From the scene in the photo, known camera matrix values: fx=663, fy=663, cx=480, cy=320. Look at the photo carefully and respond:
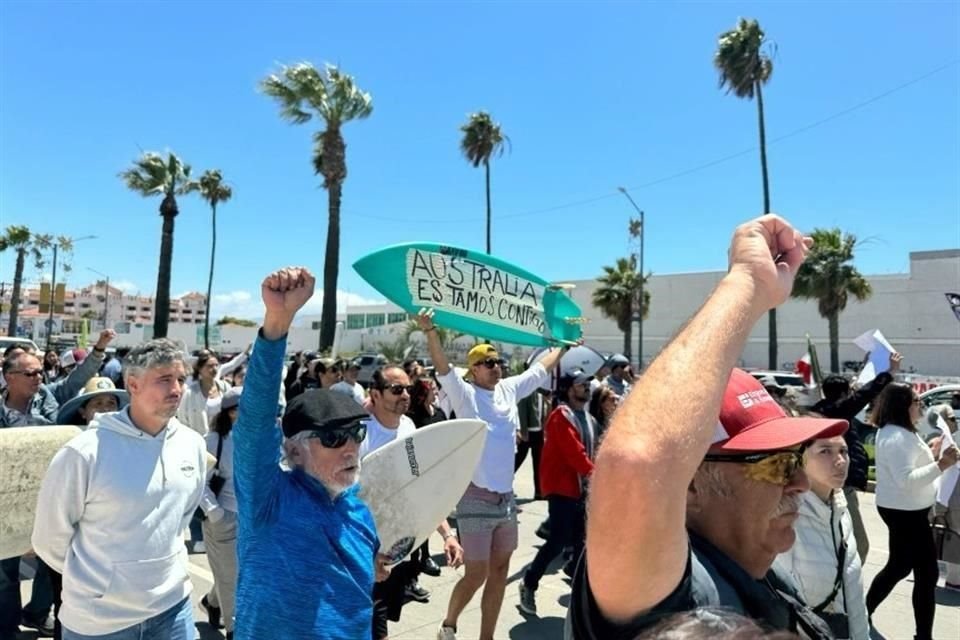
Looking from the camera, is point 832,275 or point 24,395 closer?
point 24,395

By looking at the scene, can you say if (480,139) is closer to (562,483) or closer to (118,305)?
(562,483)

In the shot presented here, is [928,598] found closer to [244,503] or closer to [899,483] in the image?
[899,483]

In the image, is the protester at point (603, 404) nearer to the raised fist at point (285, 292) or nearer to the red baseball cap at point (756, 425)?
the raised fist at point (285, 292)

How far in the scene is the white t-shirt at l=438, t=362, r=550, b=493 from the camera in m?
4.48

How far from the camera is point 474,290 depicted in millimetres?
5508

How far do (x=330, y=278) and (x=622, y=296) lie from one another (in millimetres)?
23267

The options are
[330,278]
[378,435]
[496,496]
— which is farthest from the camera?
[330,278]

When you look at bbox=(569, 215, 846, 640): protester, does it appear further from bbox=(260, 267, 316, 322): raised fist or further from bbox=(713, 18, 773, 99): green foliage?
bbox=(713, 18, 773, 99): green foliage

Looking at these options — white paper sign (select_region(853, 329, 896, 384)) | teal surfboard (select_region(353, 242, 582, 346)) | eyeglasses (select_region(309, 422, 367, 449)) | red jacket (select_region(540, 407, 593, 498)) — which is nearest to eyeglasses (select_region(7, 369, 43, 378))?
teal surfboard (select_region(353, 242, 582, 346))

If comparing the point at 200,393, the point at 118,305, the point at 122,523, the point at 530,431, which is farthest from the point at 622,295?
the point at 118,305

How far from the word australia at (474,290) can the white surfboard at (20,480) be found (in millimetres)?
2582

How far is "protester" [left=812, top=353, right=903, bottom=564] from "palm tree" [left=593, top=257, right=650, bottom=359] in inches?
1383

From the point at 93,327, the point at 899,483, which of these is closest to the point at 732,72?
the point at 899,483

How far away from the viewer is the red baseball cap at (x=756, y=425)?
1.43 m
